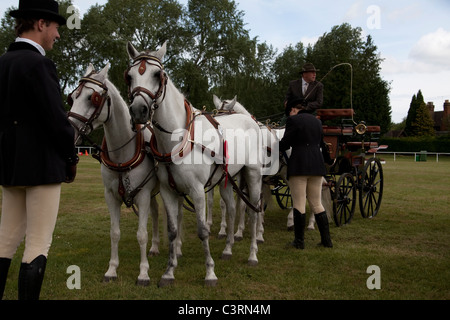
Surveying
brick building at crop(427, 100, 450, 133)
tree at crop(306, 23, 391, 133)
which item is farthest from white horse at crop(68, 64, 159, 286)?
brick building at crop(427, 100, 450, 133)

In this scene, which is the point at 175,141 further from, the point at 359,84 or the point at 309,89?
the point at 359,84

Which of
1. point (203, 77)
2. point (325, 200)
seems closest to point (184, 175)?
point (325, 200)

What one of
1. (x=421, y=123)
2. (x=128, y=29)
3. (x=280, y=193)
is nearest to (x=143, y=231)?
(x=280, y=193)

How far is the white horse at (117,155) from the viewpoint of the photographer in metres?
4.11

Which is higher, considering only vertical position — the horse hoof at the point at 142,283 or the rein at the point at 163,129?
the rein at the point at 163,129

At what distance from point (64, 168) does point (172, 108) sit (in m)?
1.57

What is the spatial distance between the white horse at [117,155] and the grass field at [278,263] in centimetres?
53

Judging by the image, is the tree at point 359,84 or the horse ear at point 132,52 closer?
the horse ear at point 132,52

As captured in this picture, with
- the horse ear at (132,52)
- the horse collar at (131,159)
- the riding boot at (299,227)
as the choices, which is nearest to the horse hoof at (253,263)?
the riding boot at (299,227)

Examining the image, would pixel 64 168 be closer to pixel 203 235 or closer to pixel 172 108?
pixel 172 108

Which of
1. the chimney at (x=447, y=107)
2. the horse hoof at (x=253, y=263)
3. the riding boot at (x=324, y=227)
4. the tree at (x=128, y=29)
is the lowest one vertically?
the horse hoof at (x=253, y=263)

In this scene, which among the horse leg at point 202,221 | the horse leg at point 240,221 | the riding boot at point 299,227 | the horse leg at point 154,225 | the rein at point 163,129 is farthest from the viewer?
the horse leg at point 240,221

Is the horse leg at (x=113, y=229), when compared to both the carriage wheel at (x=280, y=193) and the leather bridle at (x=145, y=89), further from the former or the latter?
the carriage wheel at (x=280, y=193)
